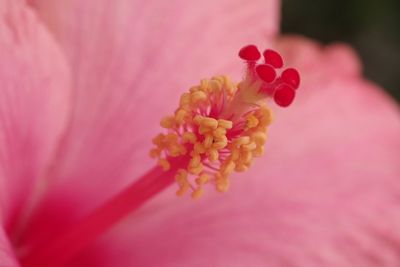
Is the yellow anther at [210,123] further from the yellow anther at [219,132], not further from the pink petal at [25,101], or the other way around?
the pink petal at [25,101]

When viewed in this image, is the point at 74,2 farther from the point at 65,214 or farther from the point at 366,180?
the point at 366,180

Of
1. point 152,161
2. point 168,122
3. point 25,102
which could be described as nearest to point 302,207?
point 152,161

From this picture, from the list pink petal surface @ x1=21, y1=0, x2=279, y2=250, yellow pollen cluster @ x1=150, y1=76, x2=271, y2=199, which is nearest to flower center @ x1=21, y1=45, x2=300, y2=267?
yellow pollen cluster @ x1=150, y1=76, x2=271, y2=199

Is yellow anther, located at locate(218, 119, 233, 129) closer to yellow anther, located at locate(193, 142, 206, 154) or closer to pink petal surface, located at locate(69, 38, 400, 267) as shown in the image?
yellow anther, located at locate(193, 142, 206, 154)

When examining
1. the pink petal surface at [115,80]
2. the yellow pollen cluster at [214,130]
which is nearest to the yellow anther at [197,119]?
the yellow pollen cluster at [214,130]

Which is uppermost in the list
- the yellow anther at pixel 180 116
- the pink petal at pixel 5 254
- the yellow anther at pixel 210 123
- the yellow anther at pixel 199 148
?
the yellow anther at pixel 180 116

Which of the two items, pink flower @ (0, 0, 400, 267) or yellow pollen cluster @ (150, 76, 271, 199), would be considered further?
pink flower @ (0, 0, 400, 267)
